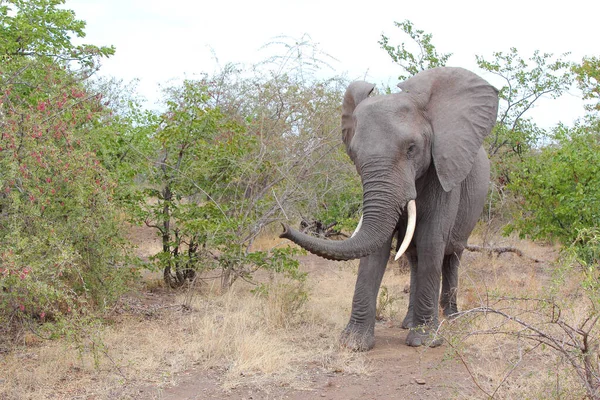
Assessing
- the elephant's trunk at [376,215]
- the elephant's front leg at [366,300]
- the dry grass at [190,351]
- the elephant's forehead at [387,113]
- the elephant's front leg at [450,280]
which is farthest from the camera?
the elephant's front leg at [450,280]

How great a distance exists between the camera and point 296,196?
28.2ft

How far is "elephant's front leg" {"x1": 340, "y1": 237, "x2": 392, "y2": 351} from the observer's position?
634 cm

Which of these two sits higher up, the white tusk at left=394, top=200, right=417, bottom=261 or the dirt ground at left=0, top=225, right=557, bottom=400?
the white tusk at left=394, top=200, right=417, bottom=261

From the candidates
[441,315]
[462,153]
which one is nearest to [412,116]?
[462,153]

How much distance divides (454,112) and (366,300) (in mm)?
1927

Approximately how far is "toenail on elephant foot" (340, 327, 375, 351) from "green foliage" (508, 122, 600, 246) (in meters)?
4.02

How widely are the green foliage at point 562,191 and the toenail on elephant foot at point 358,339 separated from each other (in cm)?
402

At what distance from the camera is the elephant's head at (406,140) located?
5816mm

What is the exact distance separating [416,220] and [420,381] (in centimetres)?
164

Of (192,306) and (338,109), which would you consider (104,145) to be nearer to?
(192,306)

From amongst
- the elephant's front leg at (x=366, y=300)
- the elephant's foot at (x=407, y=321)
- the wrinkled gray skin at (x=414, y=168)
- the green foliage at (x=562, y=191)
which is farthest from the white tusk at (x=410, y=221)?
the green foliage at (x=562, y=191)

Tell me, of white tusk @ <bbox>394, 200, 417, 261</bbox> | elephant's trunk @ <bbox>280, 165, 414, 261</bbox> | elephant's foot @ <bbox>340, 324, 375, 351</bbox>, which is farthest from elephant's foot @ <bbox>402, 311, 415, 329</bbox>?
elephant's trunk @ <bbox>280, 165, 414, 261</bbox>

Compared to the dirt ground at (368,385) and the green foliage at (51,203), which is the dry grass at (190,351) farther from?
the green foliage at (51,203)

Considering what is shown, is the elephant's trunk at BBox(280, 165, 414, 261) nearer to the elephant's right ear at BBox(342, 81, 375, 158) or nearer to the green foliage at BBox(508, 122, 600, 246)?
the elephant's right ear at BBox(342, 81, 375, 158)
